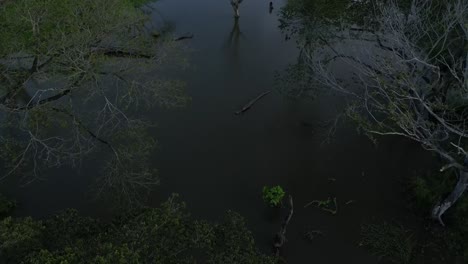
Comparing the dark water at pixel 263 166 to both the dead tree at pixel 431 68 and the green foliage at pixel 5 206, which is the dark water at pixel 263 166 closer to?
the green foliage at pixel 5 206

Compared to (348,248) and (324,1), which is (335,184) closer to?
(348,248)

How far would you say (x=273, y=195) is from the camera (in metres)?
14.4

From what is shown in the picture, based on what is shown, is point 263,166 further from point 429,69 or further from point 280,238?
point 429,69

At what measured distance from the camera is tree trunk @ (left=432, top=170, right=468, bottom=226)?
476 inches

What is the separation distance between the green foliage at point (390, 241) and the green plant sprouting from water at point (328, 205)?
1.13m

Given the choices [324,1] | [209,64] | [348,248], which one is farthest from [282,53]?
[348,248]

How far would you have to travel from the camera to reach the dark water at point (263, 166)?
46.4ft

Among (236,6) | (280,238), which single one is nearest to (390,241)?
(280,238)

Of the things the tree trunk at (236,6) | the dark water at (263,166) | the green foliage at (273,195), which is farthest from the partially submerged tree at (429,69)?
the tree trunk at (236,6)

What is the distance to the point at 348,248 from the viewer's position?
43.6 feet

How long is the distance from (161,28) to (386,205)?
54.4ft

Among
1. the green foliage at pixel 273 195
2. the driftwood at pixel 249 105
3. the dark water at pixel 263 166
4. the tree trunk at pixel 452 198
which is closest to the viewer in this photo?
the tree trunk at pixel 452 198

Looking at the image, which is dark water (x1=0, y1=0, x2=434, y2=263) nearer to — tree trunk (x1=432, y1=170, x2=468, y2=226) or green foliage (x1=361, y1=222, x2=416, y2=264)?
green foliage (x1=361, y1=222, x2=416, y2=264)

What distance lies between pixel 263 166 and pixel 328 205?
295cm
